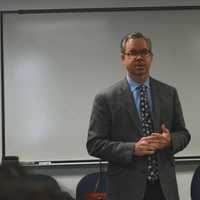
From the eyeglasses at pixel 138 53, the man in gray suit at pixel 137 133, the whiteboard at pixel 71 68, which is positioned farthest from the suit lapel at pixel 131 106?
the whiteboard at pixel 71 68

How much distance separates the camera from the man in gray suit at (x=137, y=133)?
1897 millimetres

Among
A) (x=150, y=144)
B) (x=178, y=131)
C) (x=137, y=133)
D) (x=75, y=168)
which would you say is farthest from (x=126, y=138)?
(x=75, y=168)

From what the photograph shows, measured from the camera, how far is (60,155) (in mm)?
3664

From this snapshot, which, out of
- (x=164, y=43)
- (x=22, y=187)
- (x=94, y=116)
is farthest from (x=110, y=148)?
(x=164, y=43)

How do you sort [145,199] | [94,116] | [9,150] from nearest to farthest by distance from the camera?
[145,199], [94,116], [9,150]

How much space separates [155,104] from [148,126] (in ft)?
0.37

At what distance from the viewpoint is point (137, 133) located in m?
1.96

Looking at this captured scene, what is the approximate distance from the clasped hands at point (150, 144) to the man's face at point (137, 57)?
320 millimetres

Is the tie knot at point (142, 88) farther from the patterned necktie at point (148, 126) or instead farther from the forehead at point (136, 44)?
the forehead at point (136, 44)

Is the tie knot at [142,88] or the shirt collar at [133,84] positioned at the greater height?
the shirt collar at [133,84]

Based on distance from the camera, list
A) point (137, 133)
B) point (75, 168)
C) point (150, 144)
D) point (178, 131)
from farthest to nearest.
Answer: point (75, 168) → point (178, 131) → point (137, 133) → point (150, 144)

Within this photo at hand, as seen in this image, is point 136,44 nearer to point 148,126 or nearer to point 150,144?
point 148,126

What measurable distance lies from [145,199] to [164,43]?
2.12 m

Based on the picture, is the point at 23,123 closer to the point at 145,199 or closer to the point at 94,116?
the point at 94,116
